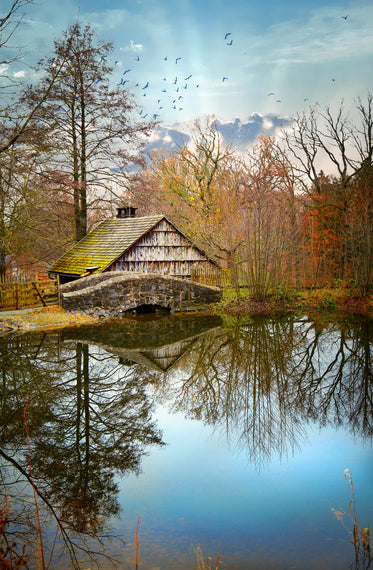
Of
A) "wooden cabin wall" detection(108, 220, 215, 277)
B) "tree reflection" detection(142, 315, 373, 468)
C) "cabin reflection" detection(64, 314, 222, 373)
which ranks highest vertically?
"wooden cabin wall" detection(108, 220, 215, 277)

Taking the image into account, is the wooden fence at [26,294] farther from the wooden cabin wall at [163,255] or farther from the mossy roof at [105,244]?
the wooden cabin wall at [163,255]

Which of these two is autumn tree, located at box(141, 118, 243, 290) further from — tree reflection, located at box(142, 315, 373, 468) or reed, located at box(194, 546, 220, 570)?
reed, located at box(194, 546, 220, 570)

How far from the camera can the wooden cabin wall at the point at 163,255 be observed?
20422mm

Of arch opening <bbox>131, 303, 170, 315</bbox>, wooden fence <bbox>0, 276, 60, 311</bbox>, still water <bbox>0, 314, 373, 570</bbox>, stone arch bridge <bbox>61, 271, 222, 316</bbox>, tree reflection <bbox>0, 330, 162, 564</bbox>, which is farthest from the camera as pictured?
arch opening <bbox>131, 303, 170, 315</bbox>

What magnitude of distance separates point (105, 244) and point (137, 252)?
185 centimetres

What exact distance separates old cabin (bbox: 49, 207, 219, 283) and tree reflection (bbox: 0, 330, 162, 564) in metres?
10.3

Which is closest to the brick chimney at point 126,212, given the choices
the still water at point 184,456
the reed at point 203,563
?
the still water at point 184,456

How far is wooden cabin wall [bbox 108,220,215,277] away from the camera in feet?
67.0

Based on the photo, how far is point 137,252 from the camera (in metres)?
20.6

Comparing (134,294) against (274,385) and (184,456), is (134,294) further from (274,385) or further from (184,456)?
(184,456)

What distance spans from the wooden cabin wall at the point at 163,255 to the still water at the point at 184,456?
32.0ft

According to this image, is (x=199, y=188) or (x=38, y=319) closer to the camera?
(x=38, y=319)

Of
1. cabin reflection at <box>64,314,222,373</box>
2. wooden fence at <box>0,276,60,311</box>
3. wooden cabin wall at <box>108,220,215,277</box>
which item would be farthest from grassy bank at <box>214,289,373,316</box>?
wooden fence at <box>0,276,60,311</box>

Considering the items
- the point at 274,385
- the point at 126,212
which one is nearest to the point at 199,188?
the point at 126,212
